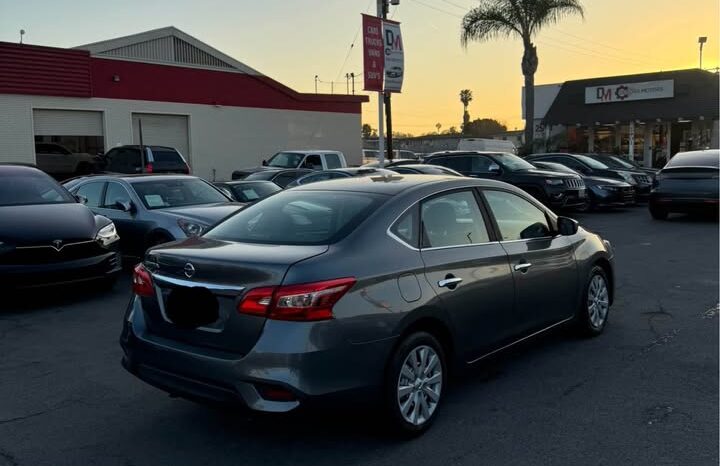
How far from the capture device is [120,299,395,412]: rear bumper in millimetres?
3541

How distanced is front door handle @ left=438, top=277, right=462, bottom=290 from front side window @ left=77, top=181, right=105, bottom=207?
7.63 m

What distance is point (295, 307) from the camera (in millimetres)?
3576

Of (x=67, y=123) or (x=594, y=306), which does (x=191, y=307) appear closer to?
(x=594, y=306)

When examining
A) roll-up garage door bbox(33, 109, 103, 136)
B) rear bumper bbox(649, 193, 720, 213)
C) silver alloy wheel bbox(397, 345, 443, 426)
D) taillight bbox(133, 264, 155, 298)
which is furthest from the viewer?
roll-up garage door bbox(33, 109, 103, 136)

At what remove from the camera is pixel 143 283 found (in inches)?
168

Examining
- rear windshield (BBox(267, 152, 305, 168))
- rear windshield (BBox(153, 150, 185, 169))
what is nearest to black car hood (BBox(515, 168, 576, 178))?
rear windshield (BBox(267, 152, 305, 168))

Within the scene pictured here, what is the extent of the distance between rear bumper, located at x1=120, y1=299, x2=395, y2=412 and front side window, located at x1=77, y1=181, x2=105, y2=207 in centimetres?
732

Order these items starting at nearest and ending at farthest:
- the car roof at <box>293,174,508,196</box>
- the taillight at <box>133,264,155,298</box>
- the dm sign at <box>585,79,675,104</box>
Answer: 1. the taillight at <box>133,264,155,298</box>
2. the car roof at <box>293,174,508,196</box>
3. the dm sign at <box>585,79,675,104</box>

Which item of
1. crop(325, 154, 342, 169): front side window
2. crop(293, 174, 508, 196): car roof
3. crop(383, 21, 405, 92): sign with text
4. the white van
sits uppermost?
crop(383, 21, 405, 92): sign with text

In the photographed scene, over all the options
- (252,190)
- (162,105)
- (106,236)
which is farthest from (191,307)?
(162,105)

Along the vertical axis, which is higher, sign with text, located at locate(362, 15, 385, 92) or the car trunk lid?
Result: sign with text, located at locate(362, 15, 385, 92)

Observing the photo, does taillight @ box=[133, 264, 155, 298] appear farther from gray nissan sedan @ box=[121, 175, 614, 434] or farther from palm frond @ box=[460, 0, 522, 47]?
palm frond @ box=[460, 0, 522, 47]

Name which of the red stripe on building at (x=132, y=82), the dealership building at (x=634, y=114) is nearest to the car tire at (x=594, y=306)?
the red stripe on building at (x=132, y=82)

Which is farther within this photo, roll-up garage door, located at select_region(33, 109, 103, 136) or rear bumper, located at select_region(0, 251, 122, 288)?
roll-up garage door, located at select_region(33, 109, 103, 136)
